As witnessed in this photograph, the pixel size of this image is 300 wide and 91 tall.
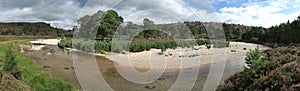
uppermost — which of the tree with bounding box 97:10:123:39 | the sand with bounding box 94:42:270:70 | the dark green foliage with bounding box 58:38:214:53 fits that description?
the tree with bounding box 97:10:123:39

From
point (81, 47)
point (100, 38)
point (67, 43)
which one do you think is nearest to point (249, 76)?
point (81, 47)

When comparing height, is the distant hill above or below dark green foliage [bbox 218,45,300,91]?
above

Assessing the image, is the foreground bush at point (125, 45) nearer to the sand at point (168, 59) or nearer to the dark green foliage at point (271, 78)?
the sand at point (168, 59)

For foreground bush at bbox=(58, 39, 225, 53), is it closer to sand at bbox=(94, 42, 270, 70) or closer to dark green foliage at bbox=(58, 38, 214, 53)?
dark green foliage at bbox=(58, 38, 214, 53)

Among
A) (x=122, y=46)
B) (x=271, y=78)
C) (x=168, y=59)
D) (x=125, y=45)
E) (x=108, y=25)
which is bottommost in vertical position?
(x=168, y=59)

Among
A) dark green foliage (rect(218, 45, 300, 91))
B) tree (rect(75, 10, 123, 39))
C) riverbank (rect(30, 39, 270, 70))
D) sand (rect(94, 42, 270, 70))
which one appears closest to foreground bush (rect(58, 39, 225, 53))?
riverbank (rect(30, 39, 270, 70))

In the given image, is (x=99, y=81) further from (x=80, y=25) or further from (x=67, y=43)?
(x=80, y=25)

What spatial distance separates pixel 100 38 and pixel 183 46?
71.7 feet

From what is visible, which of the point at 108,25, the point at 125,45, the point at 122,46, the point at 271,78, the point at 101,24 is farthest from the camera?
the point at 101,24

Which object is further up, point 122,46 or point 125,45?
point 125,45

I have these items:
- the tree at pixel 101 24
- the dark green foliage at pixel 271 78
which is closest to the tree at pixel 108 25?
the tree at pixel 101 24

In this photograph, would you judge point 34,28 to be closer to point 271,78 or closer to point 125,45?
point 125,45

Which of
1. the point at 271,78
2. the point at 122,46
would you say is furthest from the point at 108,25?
the point at 271,78

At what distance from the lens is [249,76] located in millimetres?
9117
